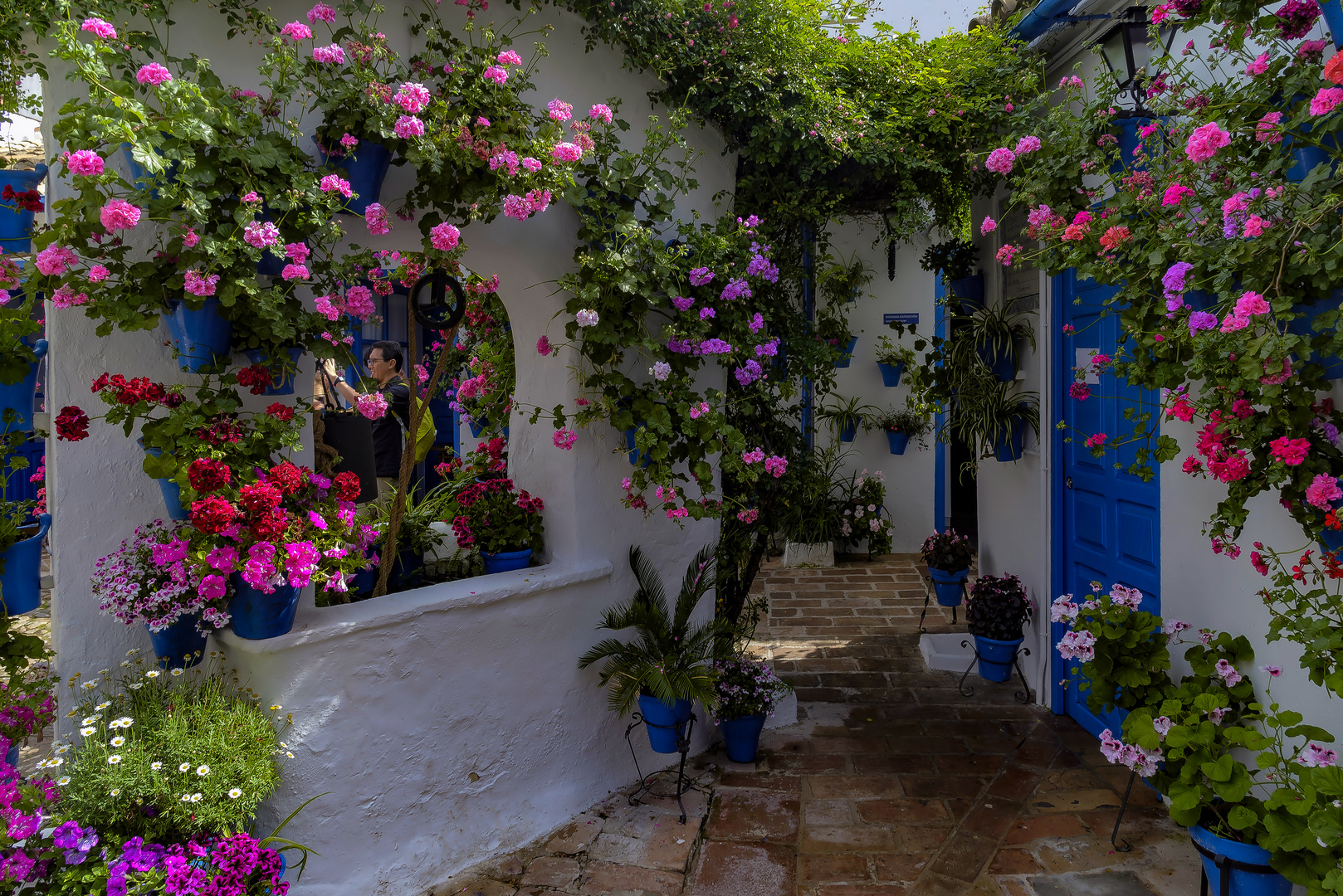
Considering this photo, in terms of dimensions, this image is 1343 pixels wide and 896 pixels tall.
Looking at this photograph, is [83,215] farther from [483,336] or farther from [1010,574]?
[1010,574]

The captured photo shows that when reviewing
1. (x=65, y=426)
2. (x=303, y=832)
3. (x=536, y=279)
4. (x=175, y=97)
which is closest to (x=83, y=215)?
(x=175, y=97)

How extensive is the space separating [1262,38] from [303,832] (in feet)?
12.9

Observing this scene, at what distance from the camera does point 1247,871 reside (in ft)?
8.01

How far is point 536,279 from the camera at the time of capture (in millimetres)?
3393

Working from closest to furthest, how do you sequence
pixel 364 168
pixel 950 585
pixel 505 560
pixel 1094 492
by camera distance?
pixel 364 168
pixel 505 560
pixel 1094 492
pixel 950 585

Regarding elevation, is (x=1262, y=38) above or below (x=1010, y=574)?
above

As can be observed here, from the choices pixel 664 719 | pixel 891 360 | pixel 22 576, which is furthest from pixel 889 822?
pixel 891 360

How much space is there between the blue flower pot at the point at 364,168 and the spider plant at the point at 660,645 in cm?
193

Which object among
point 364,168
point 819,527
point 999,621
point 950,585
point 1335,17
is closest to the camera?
point 1335,17

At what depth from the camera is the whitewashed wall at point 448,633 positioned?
2453 mm

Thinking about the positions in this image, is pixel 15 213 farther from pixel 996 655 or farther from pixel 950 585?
pixel 950 585

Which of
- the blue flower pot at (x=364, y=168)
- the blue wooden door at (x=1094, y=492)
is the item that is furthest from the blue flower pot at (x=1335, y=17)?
the blue flower pot at (x=364, y=168)

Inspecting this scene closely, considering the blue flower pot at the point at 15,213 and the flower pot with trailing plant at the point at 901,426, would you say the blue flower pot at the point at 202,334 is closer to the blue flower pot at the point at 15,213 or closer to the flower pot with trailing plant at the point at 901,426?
the blue flower pot at the point at 15,213

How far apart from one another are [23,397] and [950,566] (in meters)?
5.03
